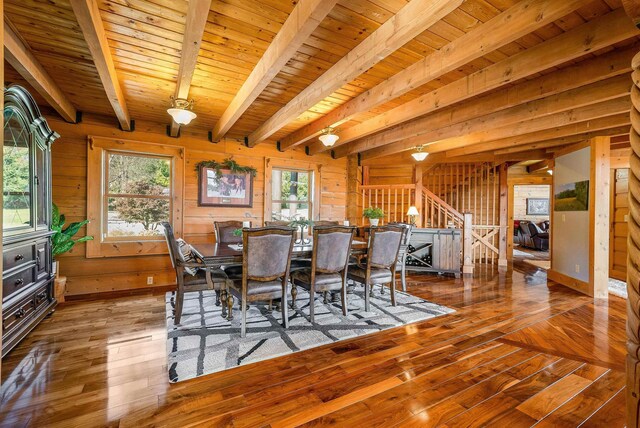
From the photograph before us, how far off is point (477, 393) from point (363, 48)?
8.41ft

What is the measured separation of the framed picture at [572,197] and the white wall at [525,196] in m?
6.66

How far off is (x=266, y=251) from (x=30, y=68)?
8.43ft

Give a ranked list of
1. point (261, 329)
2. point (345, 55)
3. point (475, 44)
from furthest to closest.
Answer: point (261, 329) → point (345, 55) → point (475, 44)

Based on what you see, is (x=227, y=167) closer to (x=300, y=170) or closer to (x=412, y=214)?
(x=300, y=170)

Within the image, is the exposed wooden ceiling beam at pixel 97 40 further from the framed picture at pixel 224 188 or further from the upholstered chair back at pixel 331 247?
the upholstered chair back at pixel 331 247

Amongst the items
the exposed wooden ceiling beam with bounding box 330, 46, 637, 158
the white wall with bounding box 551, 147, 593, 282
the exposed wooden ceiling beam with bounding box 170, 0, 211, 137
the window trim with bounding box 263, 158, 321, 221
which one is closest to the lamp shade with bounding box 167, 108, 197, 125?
the exposed wooden ceiling beam with bounding box 170, 0, 211, 137

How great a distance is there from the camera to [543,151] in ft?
20.6

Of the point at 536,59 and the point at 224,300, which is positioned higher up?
the point at 536,59

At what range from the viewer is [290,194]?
5859mm

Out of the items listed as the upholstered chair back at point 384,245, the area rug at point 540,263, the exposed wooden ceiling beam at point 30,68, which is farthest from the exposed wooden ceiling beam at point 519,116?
the exposed wooden ceiling beam at point 30,68

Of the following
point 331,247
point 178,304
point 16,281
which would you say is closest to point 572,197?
point 331,247

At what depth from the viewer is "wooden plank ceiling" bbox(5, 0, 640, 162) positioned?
1.97m

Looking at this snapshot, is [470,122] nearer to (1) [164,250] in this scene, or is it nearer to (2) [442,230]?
(2) [442,230]

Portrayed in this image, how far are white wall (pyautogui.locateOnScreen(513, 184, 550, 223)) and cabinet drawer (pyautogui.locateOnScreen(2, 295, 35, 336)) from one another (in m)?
13.1
